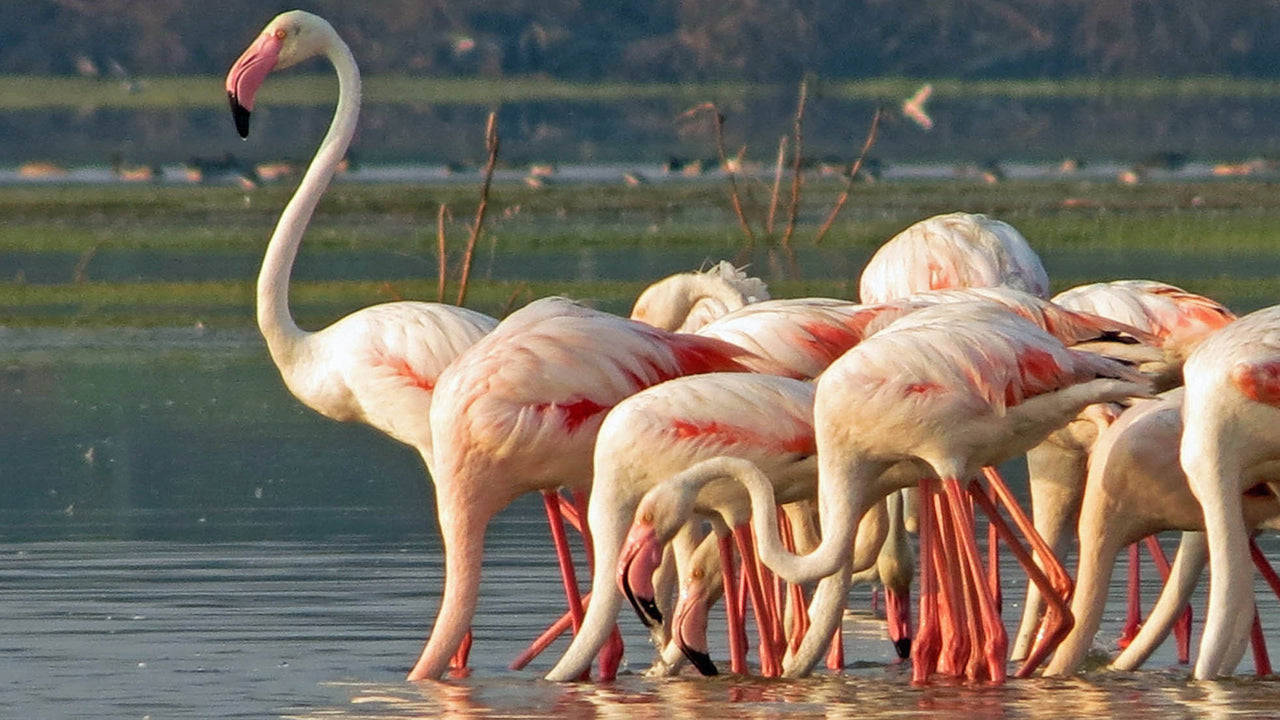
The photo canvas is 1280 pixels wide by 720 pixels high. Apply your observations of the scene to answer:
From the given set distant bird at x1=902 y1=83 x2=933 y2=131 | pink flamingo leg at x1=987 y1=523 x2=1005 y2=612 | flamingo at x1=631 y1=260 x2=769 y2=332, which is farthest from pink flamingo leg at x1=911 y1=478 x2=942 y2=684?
distant bird at x1=902 y1=83 x2=933 y2=131

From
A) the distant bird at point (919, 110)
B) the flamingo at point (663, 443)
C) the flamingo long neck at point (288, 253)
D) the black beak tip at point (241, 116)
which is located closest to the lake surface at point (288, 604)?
the flamingo at point (663, 443)

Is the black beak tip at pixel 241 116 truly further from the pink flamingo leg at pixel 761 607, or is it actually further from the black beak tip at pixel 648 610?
the black beak tip at pixel 648 610

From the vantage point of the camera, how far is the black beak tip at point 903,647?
28.5ft

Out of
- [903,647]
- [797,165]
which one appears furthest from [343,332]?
[797,165]

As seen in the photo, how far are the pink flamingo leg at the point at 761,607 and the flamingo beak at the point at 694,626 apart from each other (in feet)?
0.50

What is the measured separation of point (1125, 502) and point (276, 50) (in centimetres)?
335

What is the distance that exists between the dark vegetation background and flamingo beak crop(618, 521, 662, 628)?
62703 mm

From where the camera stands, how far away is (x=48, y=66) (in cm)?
6900

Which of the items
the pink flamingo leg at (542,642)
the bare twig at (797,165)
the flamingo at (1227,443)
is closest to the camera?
the flamingo at (1227,443)

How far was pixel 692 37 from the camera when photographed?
7188cm

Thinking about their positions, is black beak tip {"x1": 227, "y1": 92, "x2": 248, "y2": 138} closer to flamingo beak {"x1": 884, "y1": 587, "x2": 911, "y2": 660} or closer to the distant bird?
flamingo beak {"x1": 884, "y1": 587, "x2": 911, "y2": 660}

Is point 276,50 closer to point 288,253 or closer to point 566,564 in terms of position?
point 288,253

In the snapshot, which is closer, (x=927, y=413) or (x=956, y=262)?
(x=927, y=413)

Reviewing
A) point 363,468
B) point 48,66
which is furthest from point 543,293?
point 48,66
